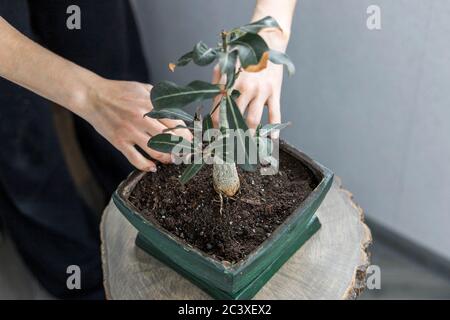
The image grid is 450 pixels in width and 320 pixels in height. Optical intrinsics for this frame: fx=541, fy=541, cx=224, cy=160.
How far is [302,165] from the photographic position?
977mm

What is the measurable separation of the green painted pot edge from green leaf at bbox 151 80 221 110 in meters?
0.31

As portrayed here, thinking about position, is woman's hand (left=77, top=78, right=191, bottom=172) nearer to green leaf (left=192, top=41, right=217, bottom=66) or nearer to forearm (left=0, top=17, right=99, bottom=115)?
forearm (left=0, top=17, right=99, bottom=115)

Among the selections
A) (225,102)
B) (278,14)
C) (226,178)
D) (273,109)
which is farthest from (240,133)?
(278,14)

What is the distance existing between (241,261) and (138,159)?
10.4 inches

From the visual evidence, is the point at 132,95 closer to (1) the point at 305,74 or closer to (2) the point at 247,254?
(2) the point at 247,254

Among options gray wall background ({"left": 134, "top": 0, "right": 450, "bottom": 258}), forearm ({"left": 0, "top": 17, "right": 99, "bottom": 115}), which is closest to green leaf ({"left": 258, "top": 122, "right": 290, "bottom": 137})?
forearm ({"left": 0, "top": 17, "right": 99, "bottom": 115})


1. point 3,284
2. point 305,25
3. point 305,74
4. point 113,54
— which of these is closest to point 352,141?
point 305,74

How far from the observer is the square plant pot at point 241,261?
2.72ft

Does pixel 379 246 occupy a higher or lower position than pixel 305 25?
lower

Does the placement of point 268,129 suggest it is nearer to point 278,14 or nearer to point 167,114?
point 167,114

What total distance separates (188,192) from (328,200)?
0.33 metres

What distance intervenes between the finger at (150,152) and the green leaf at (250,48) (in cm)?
29

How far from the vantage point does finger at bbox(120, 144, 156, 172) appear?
3.07 ft

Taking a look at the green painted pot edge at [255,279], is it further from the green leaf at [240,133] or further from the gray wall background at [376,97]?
the gray wall background at [376,97]
